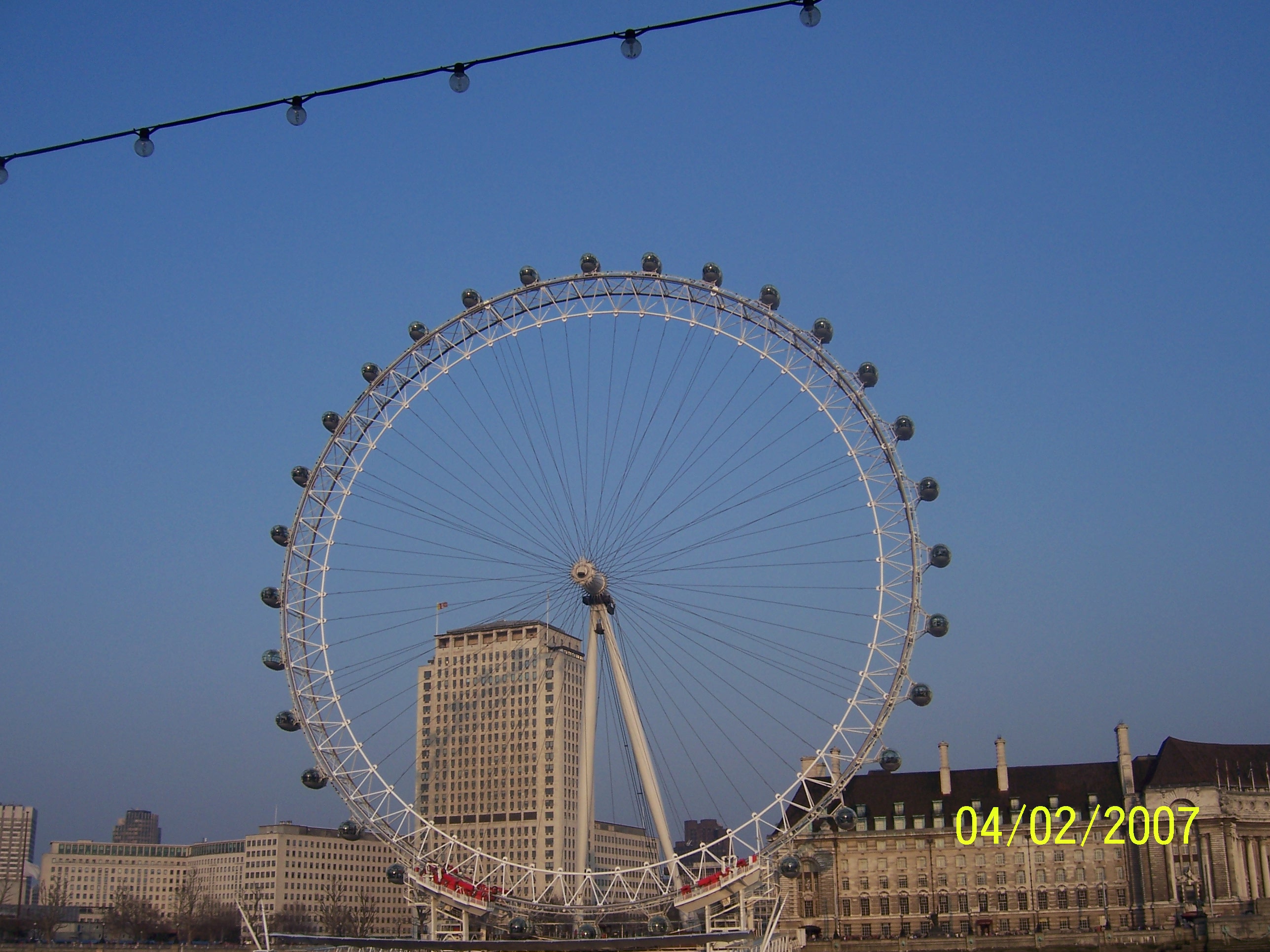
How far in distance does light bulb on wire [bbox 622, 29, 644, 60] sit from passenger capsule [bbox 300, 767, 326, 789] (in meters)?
47.8

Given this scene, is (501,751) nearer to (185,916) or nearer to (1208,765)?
(185,916)

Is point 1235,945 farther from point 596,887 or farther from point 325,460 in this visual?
point 325,460

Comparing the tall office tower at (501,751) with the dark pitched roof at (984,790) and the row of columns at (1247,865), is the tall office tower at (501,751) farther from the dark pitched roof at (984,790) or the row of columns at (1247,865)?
the row of columns at (1247,865)

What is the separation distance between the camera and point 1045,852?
9556 centimetres

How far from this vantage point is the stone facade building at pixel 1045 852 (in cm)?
9100

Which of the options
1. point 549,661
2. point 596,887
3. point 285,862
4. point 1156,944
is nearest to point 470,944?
point 596,887

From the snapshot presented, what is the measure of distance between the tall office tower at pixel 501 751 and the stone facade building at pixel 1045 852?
142 ft

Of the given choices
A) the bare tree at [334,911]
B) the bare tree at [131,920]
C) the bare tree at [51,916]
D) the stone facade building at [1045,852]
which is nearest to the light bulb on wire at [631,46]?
the stone facade building at [1045,852]

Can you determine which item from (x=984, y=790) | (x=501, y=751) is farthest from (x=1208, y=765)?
(x=501, y=751)

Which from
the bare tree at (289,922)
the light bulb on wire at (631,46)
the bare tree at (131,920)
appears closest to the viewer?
the light bulb on wire at (631,46)

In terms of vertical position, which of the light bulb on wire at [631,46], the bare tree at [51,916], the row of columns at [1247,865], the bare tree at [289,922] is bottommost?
the bare tree at [289,922]

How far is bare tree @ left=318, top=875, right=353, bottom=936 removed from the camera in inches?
5984

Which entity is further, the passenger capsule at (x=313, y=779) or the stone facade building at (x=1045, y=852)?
the stone facade building at (x=1045, y=852)

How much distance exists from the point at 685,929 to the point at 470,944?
355 inches
